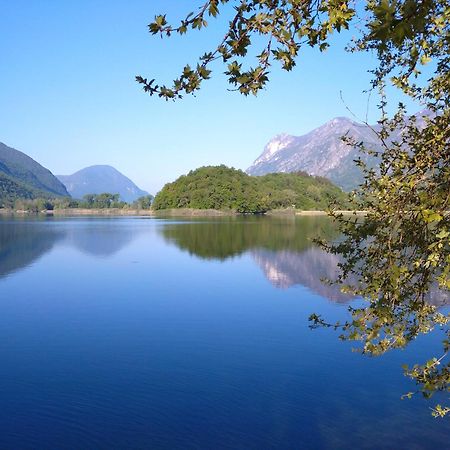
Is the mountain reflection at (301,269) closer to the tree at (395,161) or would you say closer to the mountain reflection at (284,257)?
the mountain reflection at (284,257)

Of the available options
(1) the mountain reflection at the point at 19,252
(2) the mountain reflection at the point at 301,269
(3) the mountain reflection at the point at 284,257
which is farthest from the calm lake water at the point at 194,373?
(1) the mountain reflection at the point at 19,252

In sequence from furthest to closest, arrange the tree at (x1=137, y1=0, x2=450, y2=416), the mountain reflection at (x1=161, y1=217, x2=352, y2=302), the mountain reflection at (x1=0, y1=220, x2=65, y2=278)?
the mountain reflection at (x1=0, y1=220, x2=65, y2=278)
the mountain reflection at (x1=161, y1=217, x2=352, y2=302)
the tree at (x1=137, y1=0, x2=450, y2=416)

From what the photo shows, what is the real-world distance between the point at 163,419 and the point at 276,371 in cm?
516

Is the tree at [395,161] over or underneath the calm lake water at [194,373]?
over

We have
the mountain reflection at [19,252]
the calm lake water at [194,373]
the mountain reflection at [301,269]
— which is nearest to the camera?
the calm lake water at [194,373]

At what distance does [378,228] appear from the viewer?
731 cm

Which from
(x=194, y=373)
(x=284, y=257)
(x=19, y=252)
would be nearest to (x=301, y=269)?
(x=284, y=257)

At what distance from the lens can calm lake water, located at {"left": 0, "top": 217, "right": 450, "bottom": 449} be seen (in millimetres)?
12328

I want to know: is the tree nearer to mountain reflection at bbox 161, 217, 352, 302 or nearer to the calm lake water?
the calm lake water

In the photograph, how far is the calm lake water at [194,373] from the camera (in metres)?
12.3

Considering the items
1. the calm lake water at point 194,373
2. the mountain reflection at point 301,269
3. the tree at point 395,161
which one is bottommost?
the calm lake water at point 194,373

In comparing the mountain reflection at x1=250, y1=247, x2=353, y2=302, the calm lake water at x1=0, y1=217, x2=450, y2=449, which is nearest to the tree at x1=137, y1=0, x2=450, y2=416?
the calm lake water at x1=0, y1=217, x2=450, y2=449

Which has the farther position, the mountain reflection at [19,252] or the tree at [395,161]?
the mountain reflection at [19,252]

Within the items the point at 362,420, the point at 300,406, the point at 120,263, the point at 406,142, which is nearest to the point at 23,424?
the point at 300,406
